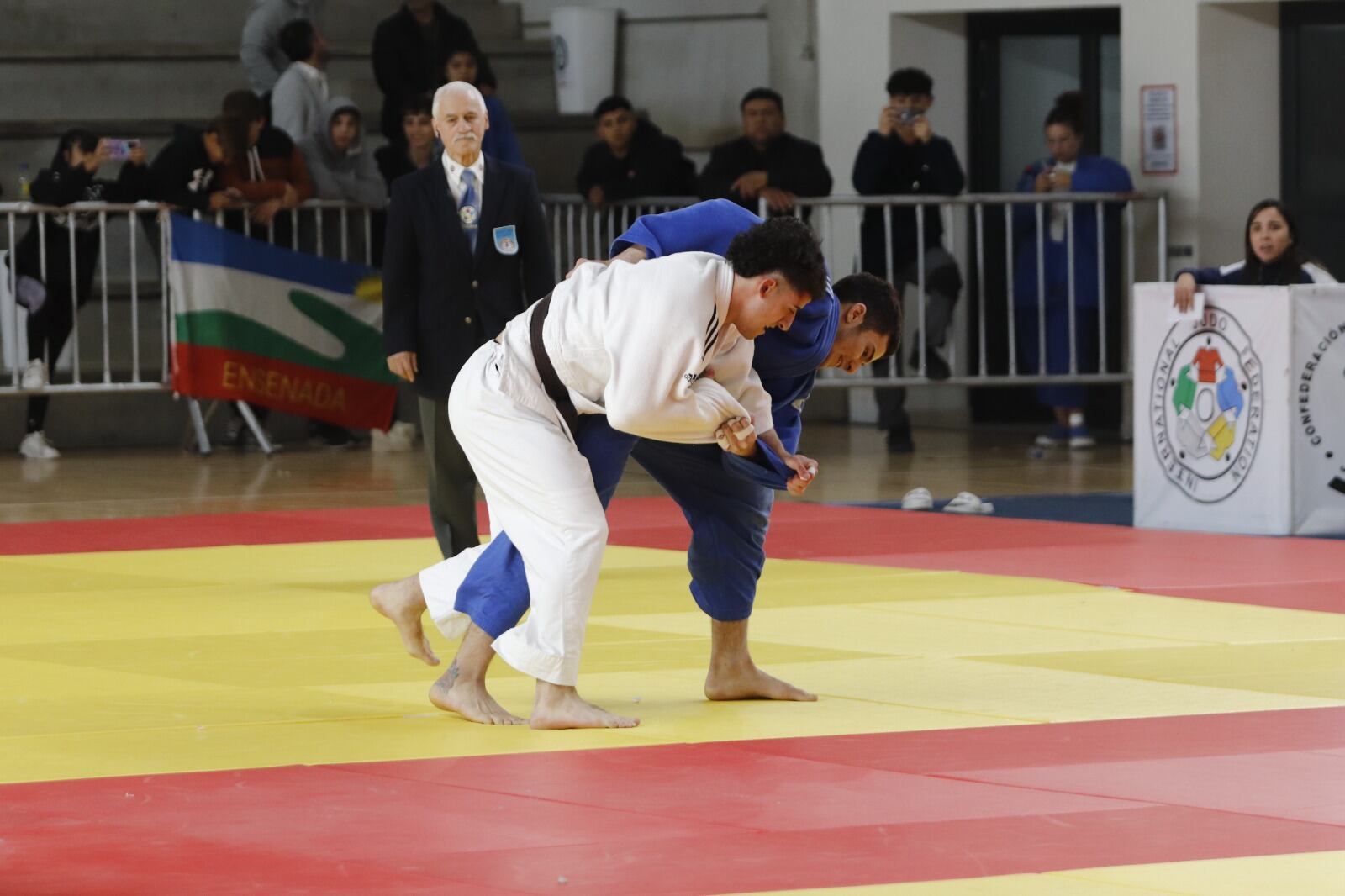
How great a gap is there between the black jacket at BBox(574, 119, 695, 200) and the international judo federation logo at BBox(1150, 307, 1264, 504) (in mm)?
5204

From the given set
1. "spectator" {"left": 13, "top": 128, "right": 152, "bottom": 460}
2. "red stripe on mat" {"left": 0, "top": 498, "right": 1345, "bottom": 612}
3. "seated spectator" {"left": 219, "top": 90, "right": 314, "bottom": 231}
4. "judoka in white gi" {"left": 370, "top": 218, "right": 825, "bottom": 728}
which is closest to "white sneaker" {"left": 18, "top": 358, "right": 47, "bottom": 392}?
"spectator" {"left": 13, "top": 128, "right": 152, "bottom": 460}

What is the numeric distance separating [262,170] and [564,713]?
9074mm

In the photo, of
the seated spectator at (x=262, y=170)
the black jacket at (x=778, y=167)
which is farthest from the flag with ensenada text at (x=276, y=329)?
the black jacket at (x=778, y=167)

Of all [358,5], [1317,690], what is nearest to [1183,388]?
[1317,690]

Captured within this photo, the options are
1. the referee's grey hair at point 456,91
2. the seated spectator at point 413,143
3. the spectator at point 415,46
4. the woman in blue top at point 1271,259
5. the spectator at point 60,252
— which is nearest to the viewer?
the referee's grey hair at point 456,91

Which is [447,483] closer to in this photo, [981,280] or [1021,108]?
[981,280]

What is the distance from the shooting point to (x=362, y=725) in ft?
19.4

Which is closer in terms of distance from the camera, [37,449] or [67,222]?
[67,222]

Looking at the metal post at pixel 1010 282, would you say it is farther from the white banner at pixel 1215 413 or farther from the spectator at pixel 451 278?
the spectator at pixel 451 278

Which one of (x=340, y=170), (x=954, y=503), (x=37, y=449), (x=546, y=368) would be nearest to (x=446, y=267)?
(x=546, y=368)

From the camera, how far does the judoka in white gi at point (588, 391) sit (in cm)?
532

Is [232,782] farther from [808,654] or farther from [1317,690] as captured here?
[1317,690]

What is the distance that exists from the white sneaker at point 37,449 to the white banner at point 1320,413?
305 inches

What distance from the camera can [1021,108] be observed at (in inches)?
647
